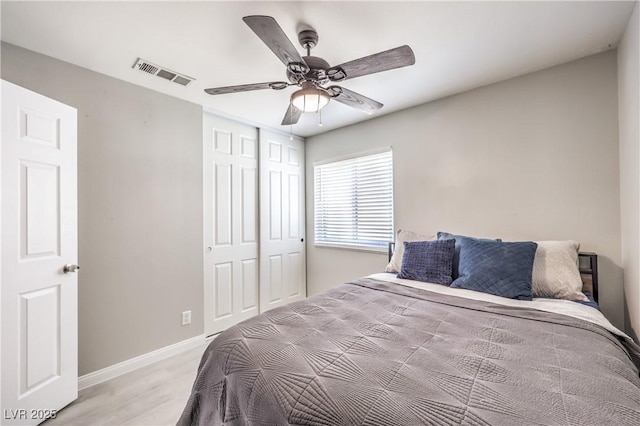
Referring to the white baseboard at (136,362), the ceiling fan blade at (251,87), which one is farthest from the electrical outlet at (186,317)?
the ceiling fan blade at (251,87)

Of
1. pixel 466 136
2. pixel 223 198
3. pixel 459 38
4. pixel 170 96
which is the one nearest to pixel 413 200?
pixel 466 136

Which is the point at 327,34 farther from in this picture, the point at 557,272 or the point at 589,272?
the point at 589,272

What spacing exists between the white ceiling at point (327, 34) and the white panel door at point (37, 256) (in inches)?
18.7

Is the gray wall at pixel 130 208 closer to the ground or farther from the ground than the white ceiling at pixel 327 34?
closer to the ground

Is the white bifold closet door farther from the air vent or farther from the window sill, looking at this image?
the air vent

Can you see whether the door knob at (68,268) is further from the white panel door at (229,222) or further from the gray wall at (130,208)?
the white panel door at (229,222)

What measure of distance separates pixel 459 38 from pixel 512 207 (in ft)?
4.77

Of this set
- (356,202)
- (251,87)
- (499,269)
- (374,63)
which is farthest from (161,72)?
(499,269)

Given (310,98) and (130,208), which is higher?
(310,98)

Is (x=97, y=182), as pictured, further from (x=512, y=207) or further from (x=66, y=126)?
(x=512, y=207)

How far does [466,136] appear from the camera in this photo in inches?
106

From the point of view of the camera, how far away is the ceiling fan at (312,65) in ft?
4.41

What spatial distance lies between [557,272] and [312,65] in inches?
82.6

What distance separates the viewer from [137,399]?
201cm
